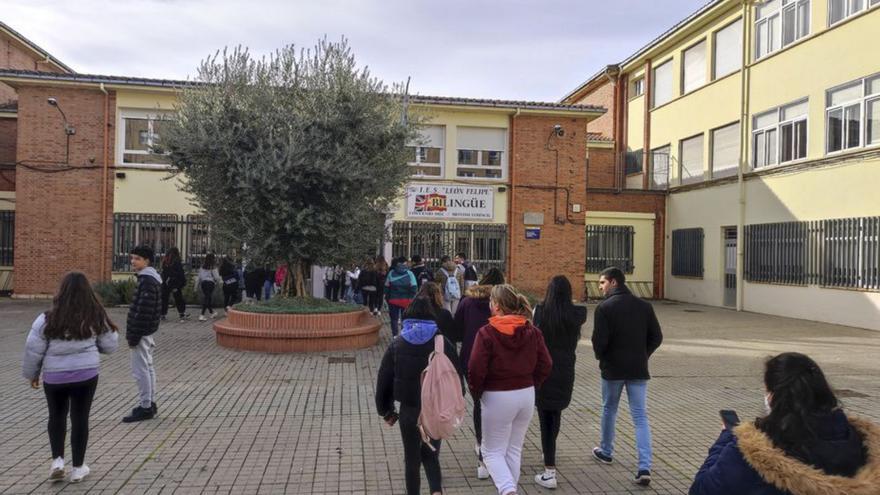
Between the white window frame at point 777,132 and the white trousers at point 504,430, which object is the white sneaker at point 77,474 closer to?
the white trousers at point 504,430

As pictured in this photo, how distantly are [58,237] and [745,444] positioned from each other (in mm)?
19475

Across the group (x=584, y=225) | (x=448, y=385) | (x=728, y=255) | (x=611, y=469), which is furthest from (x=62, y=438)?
(x=728, y=255)

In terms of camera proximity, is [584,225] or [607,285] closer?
[607,285]

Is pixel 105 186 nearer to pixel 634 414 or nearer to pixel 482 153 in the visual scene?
pixel 482 153

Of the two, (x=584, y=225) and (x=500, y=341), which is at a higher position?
(x=584, y=225)

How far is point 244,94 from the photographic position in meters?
11.1

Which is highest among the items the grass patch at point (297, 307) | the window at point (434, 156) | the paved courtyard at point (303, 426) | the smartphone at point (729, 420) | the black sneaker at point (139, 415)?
the window at point (434, 156)

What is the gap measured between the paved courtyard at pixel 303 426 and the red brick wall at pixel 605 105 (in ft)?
58.0

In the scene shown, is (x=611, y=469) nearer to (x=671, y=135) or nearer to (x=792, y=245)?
(x=792, y=245)

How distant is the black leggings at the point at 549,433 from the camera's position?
4613 mm

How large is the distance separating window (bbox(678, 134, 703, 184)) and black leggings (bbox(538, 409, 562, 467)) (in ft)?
62.8

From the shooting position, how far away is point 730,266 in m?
19.9

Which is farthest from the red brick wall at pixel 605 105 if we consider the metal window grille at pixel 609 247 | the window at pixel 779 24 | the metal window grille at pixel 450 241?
the metal window grille at pixel 450 241

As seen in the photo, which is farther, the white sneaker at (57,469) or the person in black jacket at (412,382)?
the white sneaker at (57,469)
